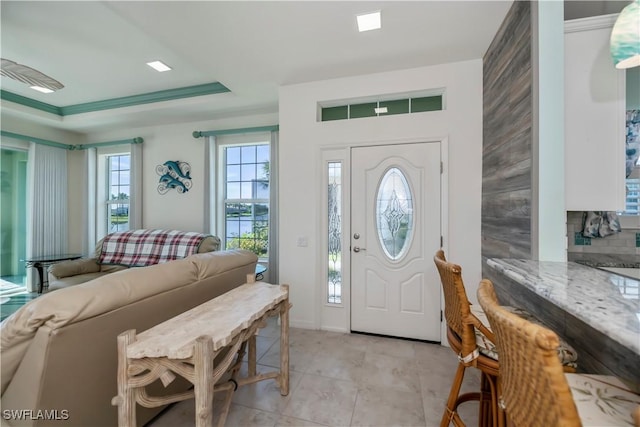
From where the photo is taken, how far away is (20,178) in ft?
14.1

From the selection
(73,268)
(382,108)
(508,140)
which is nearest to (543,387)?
(508,140)

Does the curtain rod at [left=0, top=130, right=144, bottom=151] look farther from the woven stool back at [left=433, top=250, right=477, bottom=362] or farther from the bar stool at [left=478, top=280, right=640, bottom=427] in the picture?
the bar stool at [left=478, top=280, right=640, bottom=427]

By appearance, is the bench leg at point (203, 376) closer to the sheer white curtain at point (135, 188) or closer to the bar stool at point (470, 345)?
the bar stool at point (470, 345)

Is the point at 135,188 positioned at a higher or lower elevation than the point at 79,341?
higher

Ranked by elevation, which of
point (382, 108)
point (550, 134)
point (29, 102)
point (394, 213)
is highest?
point (29, 102)

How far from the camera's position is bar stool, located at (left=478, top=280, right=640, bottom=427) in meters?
0.54

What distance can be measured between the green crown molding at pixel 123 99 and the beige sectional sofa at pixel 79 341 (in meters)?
2.81

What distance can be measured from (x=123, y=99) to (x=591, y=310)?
17.3 ft

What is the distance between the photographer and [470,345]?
1.17 meters

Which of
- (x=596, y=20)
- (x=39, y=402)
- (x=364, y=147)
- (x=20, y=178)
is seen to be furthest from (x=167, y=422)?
(x=20, y=178)

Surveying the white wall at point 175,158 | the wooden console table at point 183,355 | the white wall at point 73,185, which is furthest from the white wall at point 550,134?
the white wall at point 73,185

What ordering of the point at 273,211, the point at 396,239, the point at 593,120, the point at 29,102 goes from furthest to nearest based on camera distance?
the point at 29,102, the point at 273,211, the point at 396,239, the point at 593,120

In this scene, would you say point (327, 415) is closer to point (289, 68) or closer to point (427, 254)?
point (427, 254)

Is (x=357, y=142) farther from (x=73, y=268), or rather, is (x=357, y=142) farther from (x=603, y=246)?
(x=73, y=268)
